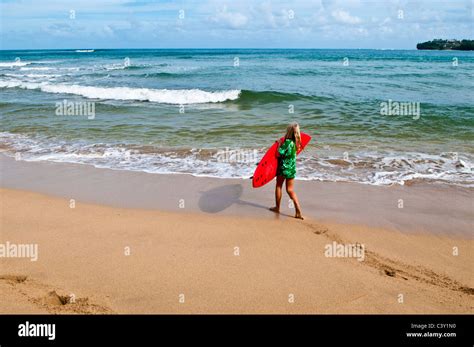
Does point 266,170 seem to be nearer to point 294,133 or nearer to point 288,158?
point 288,158

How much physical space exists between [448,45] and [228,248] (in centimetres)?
11621

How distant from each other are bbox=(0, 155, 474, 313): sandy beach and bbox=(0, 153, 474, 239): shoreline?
3 centimetres

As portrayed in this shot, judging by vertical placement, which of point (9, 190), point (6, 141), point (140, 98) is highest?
point (140, 98)

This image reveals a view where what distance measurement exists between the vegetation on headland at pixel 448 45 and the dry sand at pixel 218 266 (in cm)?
10605

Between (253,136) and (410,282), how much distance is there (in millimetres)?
8019

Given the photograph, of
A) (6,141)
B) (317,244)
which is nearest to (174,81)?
(6,141)

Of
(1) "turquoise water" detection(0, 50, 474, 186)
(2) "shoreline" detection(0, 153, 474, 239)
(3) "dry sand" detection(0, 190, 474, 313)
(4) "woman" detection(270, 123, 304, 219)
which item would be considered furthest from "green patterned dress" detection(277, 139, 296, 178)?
(1) "turquoise water" detection(0, 50, 474, 186)

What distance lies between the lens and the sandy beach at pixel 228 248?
12.8 feet

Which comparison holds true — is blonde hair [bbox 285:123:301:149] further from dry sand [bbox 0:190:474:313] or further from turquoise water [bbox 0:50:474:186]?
turquoise water [bbox 0:50:474:186]

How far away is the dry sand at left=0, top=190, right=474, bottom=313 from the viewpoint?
12.6 ft

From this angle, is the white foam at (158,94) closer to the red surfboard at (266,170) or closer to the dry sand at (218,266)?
the red surfboard at (266,170)

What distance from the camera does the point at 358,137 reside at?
37.6 feet
